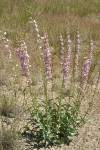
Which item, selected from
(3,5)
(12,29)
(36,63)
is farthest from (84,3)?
(36,63)

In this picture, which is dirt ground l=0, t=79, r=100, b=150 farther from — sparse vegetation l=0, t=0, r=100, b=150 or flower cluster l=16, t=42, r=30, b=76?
flower cluster l=16, t=42, r=30, b=76

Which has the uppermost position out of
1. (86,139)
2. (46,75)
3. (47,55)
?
(47,55)

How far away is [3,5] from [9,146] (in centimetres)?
844

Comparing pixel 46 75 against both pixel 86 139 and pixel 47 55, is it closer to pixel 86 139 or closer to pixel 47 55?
pixel 47 55

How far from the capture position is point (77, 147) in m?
5.14

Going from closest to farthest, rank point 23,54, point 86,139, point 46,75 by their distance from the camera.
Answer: point 23,54, point 46,75, point 86,139

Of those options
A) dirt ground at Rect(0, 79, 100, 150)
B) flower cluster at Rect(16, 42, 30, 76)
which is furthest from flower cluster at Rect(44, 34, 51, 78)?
dirt ground at Rect(0, 79, 100, 150)

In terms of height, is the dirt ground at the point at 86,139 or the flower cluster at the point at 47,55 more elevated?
the flower cluster at the point at 47,55

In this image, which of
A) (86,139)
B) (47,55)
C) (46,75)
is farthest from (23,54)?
(86,139)

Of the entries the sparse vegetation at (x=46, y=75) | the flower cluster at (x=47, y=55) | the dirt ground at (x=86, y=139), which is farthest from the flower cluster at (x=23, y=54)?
the dirt ground at (x=86, y=139)

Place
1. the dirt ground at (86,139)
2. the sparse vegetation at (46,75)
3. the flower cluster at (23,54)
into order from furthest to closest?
the dirt ground at (86,139)
the sparse vegetation at (46,75)
the flower cluster at (23,54)

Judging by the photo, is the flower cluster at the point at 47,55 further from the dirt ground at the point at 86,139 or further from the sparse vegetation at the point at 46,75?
the dirt ground at the point at 86,139

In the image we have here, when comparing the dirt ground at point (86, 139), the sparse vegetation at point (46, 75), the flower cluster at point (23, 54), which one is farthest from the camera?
the dirt ground at point (86, 139)

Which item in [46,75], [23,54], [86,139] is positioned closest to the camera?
[23,54]
